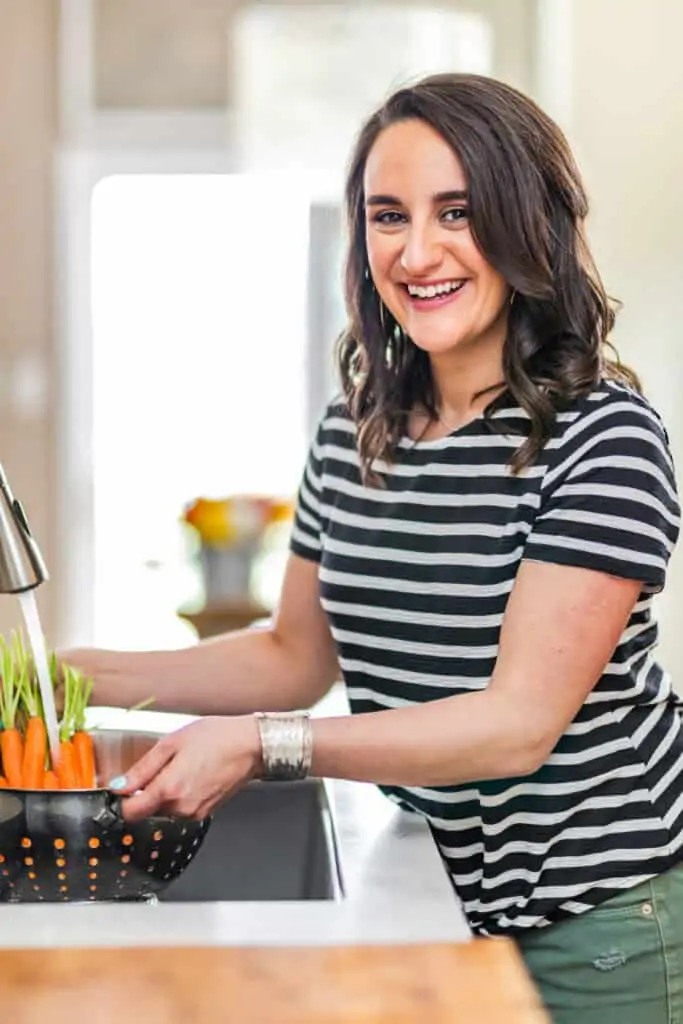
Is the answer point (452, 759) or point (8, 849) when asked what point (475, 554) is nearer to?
point (452, 759)

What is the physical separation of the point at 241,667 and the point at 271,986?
2.36 feet

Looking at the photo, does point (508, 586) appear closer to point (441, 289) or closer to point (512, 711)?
point (512, 711)

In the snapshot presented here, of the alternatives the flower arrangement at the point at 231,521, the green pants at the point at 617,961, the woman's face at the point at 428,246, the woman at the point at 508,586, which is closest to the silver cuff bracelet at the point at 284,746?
the woman at the point at 508,586

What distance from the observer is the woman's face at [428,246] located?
139 cm

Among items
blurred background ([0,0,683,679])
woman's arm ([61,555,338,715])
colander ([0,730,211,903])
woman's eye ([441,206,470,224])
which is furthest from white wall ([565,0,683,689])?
colander ([0,730,211,903])

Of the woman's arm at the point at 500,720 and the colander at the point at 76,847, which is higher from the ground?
the woman's arm at the point at 500,720

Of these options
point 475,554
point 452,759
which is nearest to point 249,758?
point 452,759

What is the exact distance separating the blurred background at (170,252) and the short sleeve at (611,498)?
129 inches

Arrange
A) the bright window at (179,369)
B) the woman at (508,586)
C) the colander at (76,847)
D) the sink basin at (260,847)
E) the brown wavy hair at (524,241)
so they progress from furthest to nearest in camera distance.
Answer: the bright window at (179,369), the sink basin at (260,847), the brown wavy hair at (524,241), the woman at (508,586), the colander at (76,847)

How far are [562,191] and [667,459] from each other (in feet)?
0.88

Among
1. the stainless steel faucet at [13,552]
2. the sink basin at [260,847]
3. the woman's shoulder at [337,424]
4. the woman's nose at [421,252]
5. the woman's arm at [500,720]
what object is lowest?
the sink basin at [260,847]

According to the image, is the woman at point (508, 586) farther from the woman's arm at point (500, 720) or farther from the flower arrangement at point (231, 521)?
the flower arrangement at point (231, 521)

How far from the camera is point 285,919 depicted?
1066 millimetres

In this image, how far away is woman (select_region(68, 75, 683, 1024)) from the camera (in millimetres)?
1263
